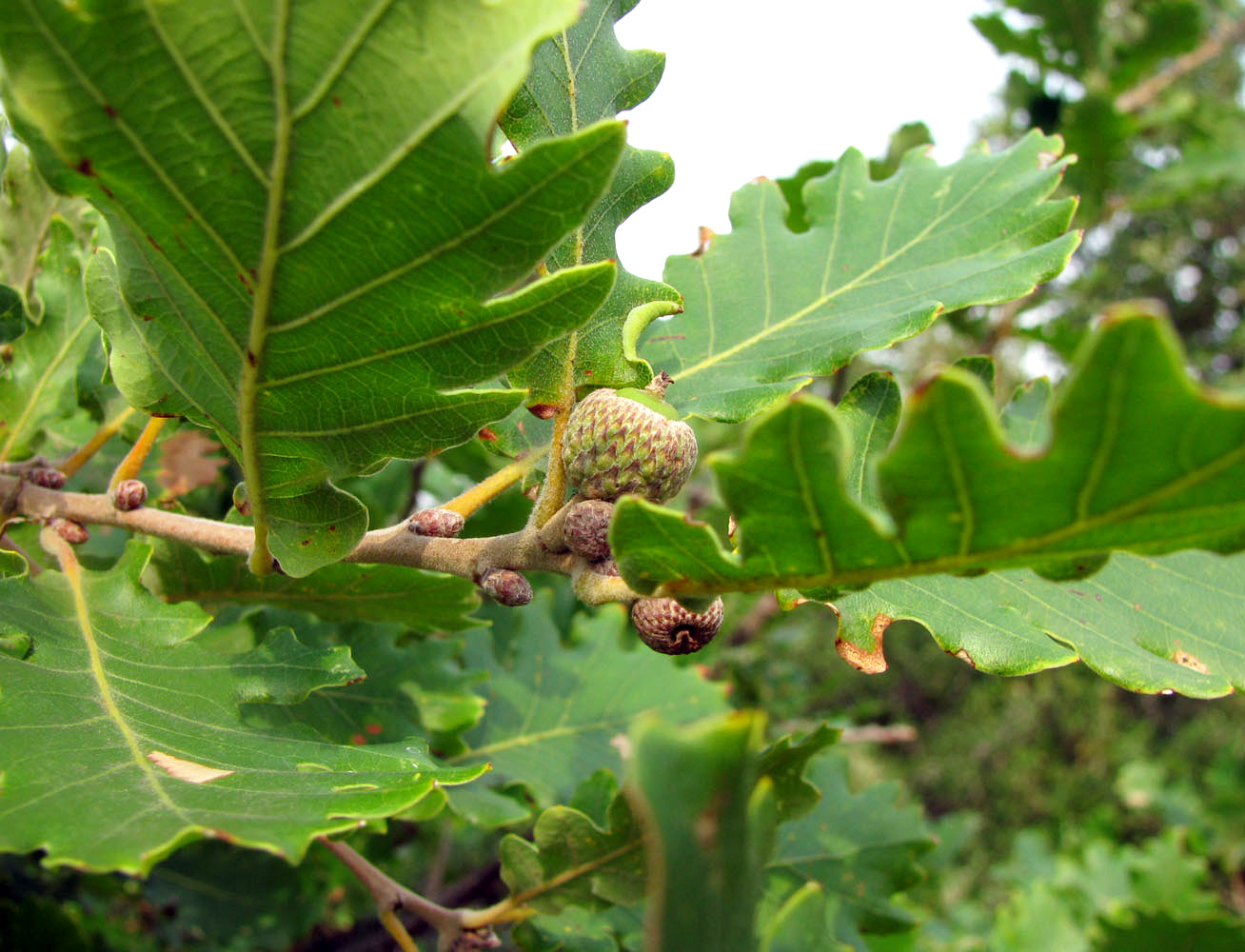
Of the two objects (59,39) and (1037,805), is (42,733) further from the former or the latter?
(1037,805)

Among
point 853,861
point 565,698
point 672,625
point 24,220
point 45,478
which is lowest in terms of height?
point 853,861

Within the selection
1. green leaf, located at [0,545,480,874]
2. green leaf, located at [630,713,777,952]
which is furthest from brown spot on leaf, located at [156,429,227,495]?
green leaf, located at [630,713,777,952]

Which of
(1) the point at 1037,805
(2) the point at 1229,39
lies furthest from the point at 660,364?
(1) the point at 1037,805

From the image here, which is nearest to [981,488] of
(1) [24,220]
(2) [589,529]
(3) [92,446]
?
(2) [589,529]

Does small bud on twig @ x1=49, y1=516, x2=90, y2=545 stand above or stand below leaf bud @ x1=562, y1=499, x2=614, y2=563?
above

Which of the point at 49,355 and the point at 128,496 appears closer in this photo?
the point at 128,496

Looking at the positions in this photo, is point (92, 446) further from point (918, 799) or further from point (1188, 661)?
point (918, 799)

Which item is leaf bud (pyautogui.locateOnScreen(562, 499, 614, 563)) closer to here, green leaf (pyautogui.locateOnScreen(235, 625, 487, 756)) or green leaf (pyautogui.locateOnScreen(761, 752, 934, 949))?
green leaf (pyautogui.locateOnScreen(235, 625, 487, 756))
